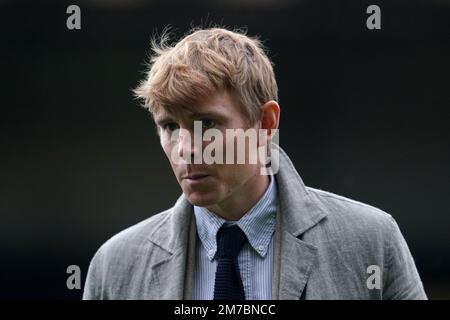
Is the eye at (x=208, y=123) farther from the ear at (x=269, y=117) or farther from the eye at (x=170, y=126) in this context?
the ear at (x=269, y=117)

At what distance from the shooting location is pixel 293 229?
2527 millimetres

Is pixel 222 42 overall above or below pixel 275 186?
above

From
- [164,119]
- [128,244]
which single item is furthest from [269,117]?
[128,244]

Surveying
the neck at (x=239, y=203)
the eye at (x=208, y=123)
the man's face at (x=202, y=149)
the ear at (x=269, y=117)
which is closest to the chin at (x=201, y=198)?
the man's face at (x=202, y=149)

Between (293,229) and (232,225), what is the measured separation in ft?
0.72

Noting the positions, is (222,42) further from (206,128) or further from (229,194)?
(229,194)

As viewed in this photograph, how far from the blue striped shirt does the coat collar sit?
0.11ft

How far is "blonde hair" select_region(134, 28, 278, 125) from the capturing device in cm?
249

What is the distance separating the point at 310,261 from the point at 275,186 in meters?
0.34

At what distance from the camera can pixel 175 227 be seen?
260 centimetres

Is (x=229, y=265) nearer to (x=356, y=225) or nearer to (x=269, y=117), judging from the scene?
(x=356, y=225)

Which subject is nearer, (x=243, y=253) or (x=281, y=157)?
(x=243, y=253)

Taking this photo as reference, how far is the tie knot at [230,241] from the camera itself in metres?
2.50
